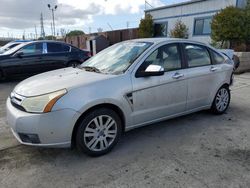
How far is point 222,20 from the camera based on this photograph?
42.9 ft

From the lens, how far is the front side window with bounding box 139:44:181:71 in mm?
3778

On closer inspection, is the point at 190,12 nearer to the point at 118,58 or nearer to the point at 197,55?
the point at 197,55

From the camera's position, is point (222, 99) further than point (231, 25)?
No

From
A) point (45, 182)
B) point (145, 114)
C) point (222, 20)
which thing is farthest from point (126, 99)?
point (222, 20)

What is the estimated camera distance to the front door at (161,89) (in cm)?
354

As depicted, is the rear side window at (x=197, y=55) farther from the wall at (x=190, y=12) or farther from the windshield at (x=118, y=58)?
the wall at (x=190, y=12)

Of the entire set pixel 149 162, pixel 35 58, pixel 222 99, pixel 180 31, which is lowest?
pixel 149 162

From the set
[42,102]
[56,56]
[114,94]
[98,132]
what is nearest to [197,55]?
[114,94]

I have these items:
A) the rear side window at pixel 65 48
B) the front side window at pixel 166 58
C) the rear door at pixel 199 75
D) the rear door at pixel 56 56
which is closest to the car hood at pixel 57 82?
the front side window at pixel 166 58

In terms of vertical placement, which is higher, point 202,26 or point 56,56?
point 202,26

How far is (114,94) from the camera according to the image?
325cm

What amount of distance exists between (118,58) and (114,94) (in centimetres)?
85

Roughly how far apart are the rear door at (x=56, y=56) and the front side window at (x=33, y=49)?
0.27 metres

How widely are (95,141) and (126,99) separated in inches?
27.7
